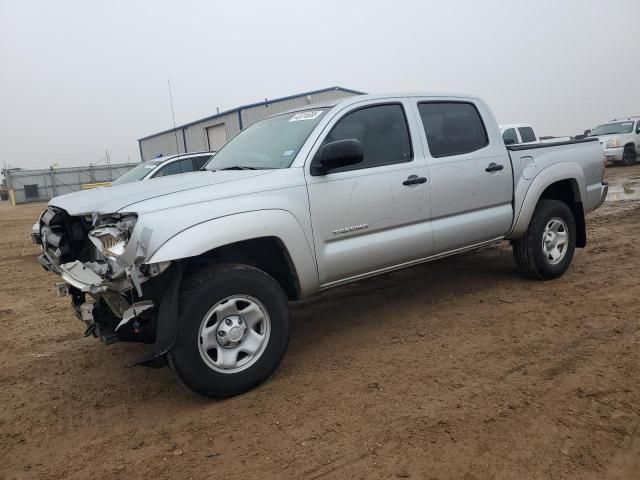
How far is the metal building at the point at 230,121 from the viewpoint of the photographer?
23141 mm

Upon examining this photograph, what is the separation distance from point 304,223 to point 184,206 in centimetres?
84

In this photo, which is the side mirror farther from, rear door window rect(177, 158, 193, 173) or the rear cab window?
the rear cab window

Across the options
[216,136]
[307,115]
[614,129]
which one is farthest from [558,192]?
[216,136]

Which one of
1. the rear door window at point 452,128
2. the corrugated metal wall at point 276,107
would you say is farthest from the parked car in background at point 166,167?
the corrugated metal wall at point 276,107

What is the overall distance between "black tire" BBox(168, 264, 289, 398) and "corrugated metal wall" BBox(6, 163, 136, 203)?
35.2 metres

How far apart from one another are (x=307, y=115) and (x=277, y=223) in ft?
3.90

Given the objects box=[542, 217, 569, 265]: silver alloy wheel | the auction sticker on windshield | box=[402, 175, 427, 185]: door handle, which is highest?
the auction sticker on windshield

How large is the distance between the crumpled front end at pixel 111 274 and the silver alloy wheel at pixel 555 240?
12.9 ft

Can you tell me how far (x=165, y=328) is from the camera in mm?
2895

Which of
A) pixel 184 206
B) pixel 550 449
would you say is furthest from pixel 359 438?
pixel 184 206

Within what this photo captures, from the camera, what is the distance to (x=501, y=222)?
4.71 metres

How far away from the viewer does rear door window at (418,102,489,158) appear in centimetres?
438

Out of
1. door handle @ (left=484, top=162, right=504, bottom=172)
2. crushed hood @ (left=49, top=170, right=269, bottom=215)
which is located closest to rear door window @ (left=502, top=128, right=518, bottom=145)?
door handle @ (left=484, top=162, right=504, bottom=172)

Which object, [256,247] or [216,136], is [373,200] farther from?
[216,136]
